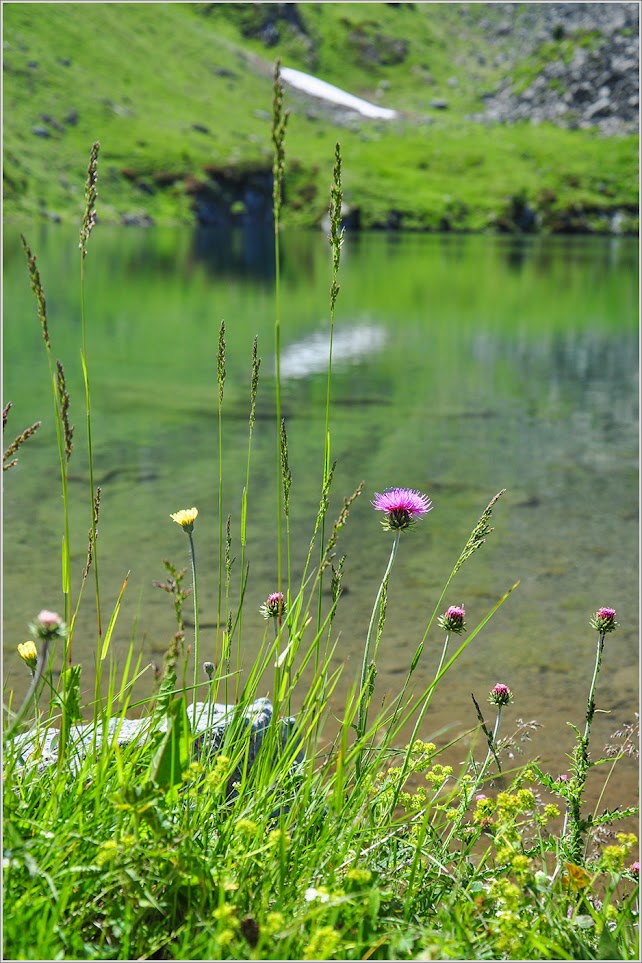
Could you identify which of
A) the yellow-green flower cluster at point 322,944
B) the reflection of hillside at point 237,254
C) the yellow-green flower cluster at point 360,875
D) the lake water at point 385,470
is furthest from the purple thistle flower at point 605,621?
the reflection of hillside at point 237,254

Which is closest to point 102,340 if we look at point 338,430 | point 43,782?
point 338,430

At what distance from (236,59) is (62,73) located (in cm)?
6781

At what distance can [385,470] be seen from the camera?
1406 centimetres

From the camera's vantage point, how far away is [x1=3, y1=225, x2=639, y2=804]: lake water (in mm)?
8195

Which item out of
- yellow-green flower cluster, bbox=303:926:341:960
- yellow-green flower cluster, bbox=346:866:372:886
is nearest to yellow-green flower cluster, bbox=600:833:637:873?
yellow-green flower cluster, bbox=346:866:372:886

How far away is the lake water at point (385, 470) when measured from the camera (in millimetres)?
8195

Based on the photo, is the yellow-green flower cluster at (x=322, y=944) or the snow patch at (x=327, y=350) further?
the snow patch at (x=327, y=350)

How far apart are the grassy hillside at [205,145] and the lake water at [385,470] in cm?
7050

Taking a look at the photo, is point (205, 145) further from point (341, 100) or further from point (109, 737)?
point (109, 737)

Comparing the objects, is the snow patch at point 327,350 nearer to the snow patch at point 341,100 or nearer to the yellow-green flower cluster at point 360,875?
the yellow-green flower cluster at point 360,875

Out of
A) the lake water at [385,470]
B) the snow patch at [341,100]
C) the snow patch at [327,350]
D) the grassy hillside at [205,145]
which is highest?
the snow patch at [341,100]

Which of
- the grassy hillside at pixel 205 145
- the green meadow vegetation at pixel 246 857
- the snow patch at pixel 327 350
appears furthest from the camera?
the grassy hillside at pixel 205 145

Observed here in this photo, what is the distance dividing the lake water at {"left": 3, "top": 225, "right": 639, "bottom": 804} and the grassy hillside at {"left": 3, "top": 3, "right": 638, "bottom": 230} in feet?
231

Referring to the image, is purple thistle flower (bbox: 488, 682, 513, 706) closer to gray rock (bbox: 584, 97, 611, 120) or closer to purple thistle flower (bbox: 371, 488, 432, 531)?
purple thistle flower (bbox: 371, 488, 432, 531)
